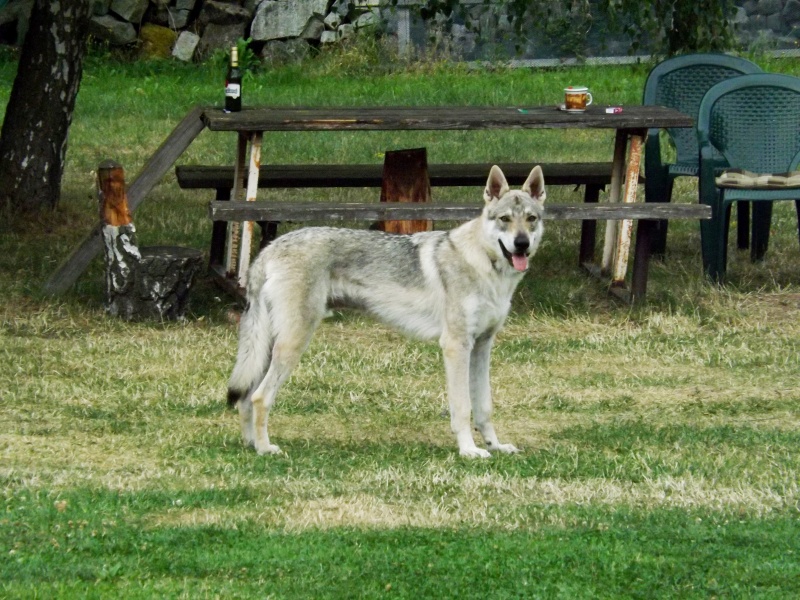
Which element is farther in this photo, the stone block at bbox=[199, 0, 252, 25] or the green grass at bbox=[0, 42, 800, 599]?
the stone block at bbox=[199, 0, 252, 25]

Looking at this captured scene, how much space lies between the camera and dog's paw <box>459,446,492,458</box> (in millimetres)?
6344

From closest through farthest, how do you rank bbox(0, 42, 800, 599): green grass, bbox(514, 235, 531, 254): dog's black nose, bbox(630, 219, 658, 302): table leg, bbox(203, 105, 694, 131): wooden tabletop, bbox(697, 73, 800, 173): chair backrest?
bbox(0, 42, 800, 599): green grass → bbox(514, 235, 531, 254): dog's black nose → bbox(203, 105, 694, 131): wooden tabletop → bbox(630, 219, 658, 302): table leg → bbox(697, 73, 800, 173): chair backrest

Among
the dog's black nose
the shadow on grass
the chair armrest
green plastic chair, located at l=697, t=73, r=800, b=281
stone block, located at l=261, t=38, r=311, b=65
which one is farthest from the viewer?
stone block, located at l=261, t=38, r=311, b=65

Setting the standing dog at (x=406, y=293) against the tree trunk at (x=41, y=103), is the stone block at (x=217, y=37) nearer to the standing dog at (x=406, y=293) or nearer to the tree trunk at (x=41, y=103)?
the tree trunk at (x=41, y=103)

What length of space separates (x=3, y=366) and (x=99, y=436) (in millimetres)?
1634

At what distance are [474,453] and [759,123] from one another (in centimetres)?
565

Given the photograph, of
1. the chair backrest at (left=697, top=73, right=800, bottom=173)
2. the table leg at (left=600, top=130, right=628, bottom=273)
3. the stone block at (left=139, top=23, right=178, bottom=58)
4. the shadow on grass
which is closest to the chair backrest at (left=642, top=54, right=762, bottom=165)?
the chair backrest at (left=697, top=73, right=800, bottom=173)

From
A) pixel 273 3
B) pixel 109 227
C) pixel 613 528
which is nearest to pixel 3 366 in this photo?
pixel 109 227

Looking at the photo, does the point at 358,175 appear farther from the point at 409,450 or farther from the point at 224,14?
the point at 224,14

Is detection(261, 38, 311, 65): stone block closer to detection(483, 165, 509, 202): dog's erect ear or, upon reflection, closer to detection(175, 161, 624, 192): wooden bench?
detection(175, 161, 624, 192): wooden bench

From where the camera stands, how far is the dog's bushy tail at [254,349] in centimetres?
637

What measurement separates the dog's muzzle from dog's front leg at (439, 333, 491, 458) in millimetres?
437

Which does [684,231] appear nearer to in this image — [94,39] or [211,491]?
[211,491]

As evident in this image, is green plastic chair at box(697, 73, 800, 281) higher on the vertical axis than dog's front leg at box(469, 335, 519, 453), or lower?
higher
